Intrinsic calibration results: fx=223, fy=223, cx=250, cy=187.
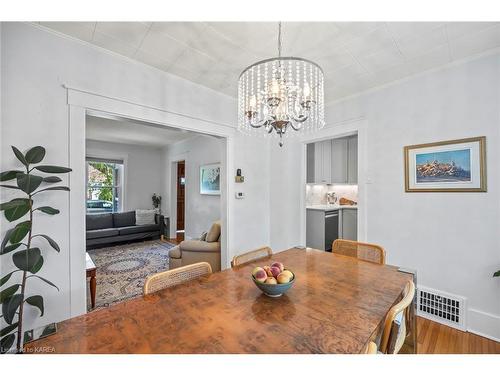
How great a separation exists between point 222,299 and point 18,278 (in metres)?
1.62

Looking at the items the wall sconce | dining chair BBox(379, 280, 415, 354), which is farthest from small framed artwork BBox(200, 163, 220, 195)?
dining chair BBox(379, 280, 415, 354)

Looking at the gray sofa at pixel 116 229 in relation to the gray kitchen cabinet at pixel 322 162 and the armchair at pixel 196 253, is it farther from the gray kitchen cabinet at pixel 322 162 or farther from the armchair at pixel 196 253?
the gray kitchen cabinet at pixel 322 162

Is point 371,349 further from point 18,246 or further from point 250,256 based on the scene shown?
point 18,246

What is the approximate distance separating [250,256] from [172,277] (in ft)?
2.11

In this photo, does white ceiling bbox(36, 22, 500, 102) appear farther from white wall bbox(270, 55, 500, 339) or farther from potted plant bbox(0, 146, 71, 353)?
potted plant bbox(0, 146, 71, 353)

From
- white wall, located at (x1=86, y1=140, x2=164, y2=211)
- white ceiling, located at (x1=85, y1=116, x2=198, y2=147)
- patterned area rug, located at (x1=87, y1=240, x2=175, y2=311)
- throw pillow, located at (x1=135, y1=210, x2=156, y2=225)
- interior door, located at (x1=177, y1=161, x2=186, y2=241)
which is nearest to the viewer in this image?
patterned area rug, located at (x1=87, y1=240, x2=175, y2=311)

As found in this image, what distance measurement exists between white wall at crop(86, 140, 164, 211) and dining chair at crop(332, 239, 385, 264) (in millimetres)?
5553

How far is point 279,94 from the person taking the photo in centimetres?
152

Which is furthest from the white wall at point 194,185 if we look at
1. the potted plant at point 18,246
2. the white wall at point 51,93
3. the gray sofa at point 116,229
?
the potted plant at point 18,246

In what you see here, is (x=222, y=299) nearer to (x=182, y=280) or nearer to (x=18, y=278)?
(x=182, y=280)

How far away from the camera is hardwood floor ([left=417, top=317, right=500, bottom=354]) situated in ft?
5.85

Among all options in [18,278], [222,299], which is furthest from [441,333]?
[18,278]

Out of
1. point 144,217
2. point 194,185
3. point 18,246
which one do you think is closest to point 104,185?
point 144,217

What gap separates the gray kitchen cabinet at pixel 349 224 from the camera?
4.27 metres
